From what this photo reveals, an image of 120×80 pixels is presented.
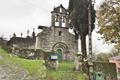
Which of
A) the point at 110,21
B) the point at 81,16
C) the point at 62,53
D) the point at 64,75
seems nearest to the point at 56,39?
the point at 62,53

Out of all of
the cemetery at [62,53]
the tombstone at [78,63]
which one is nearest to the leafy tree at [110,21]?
the cemetery at [62,53]

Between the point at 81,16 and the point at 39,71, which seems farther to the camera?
the point at 81,16

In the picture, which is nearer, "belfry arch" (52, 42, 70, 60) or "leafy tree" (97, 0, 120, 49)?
"leafy tree" (97, 0, 120, 49)

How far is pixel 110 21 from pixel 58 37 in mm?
17649

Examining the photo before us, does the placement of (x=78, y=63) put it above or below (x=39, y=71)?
above

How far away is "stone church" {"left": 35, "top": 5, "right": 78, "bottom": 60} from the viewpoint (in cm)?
4703

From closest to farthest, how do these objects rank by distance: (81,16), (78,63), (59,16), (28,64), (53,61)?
1. (28,64)
2. (53,61)
3. (78,63)
4. (81,16)
5. (59,16)

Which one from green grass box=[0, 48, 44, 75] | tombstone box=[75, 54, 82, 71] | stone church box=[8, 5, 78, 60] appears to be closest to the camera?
green grass box=[0, 48, 44, 75]

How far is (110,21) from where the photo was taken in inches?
1242

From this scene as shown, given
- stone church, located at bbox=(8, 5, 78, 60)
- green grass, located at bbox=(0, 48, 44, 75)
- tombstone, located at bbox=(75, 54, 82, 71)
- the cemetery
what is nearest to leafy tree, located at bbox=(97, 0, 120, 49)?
the cemetery

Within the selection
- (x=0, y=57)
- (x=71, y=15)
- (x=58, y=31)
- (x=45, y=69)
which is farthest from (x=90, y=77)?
(x=58, y=31)

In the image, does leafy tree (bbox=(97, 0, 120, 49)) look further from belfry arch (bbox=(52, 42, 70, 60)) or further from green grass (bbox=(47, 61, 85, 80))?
belfry arch (bbox=(52, 42, 70, 60))

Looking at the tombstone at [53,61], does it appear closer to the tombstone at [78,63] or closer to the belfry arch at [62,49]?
the tombstone at [78,63]

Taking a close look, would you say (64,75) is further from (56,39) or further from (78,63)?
(56,39)
